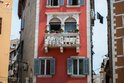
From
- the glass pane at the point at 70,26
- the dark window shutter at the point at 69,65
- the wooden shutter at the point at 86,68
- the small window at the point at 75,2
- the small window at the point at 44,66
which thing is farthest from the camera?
the small window at the point at 75,2

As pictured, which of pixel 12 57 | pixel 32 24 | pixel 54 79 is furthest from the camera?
pixel 12 57

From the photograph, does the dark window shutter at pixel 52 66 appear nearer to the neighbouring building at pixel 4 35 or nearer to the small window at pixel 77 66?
the small window at pixel 77 66

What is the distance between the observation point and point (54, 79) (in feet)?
131

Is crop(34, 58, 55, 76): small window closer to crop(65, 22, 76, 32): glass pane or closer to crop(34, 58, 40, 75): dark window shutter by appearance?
crop(34, 58, 40, 75): dark window shutter

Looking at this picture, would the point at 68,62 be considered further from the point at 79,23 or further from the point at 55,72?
the point at 79,23

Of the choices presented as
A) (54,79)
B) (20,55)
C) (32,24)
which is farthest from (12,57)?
(54,79)

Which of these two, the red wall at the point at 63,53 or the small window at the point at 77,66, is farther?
the red wall at the point at 63,53

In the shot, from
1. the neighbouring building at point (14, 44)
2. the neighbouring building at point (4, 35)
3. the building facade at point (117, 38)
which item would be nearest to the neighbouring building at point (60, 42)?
the building facade at point (117, 38)

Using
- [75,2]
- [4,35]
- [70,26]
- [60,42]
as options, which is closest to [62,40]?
[60,42]

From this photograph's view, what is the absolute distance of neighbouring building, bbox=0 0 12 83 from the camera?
3612cm

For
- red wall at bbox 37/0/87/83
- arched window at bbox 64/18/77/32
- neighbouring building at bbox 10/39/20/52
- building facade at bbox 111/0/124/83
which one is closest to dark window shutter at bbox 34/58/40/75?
red wall at bbox 37/0/87/83

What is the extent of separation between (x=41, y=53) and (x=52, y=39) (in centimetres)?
191

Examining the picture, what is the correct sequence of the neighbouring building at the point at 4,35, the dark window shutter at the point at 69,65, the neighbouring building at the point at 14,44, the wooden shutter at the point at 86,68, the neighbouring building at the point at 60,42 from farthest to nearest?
1. the neighbouring building at the point at 14,44
2. the neighbouring building at the point at 60,42
3. the dark window shutter at the point at 69,65
4. the wooden shutter at the point at 86,68
5. the neighbouring building at the point at 4,35

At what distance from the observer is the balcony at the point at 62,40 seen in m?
40.2
